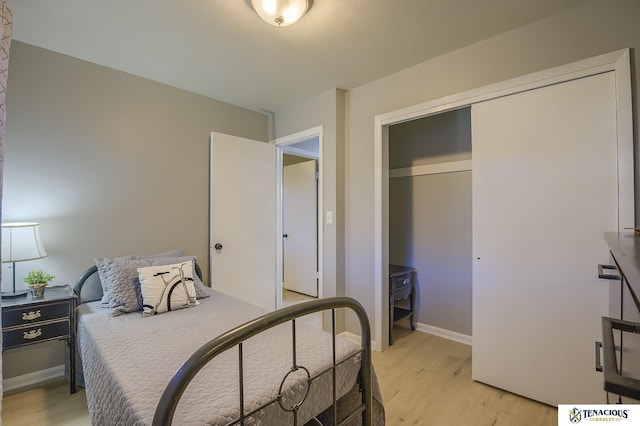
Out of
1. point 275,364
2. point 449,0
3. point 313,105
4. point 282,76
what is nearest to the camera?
point 275,364

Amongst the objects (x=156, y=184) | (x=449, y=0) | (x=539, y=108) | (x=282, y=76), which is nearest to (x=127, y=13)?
(x=282, y=76)

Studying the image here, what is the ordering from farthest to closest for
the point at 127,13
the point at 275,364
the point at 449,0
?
the point at 127,13
the point at 449,0
the point at 275,364

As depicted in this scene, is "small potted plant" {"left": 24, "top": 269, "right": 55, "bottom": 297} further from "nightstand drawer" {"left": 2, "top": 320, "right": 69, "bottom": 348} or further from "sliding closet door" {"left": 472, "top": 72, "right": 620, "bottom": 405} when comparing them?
"sliding closet door" {"left": 472, "top": 72, "right": 620, "bottom": 405}

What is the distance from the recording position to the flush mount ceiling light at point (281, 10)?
1591 mm

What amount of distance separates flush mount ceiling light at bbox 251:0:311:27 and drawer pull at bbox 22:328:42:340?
2.39 metres

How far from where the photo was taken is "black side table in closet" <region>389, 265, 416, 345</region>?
2.73 m

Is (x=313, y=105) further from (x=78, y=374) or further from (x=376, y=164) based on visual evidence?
(x=78, y=374)

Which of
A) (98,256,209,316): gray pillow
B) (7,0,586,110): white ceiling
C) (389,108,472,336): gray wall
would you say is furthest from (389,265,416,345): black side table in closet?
(7,0,586,110): white ceiling

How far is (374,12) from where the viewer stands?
174 centimetres

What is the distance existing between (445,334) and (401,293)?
0.60 metres

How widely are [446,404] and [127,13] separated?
3111 mm

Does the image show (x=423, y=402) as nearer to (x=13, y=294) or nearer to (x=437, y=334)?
(x=437, y=334)

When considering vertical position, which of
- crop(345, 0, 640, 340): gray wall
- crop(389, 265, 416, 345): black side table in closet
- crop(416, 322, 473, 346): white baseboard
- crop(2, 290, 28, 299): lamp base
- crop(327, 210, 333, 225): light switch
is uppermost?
crop(345, 0, 640, 340): gray wall

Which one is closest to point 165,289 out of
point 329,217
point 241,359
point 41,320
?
point 41,320
